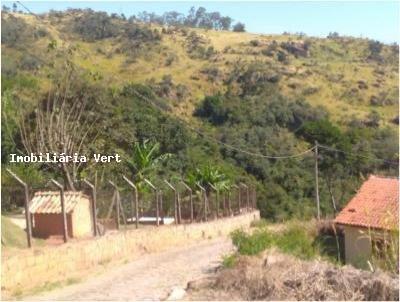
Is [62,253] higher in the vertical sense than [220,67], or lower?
lower

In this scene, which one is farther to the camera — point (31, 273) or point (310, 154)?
point (310, 154)

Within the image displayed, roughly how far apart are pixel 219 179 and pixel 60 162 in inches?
420

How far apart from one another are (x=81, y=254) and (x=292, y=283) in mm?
5756

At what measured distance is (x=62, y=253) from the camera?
12.4 m

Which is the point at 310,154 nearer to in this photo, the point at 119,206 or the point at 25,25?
the point at 119,206

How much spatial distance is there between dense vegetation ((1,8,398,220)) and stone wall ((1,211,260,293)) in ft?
9.04

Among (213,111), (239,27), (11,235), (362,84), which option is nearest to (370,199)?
(11,235)

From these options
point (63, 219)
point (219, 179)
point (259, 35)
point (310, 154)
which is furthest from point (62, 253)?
point (259, 35)

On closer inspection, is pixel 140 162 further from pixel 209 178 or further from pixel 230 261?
pixel 230 261

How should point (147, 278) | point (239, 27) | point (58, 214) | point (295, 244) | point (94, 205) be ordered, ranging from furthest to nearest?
point (239, 27) < point (295, 244) < point (94, 205) < point (58, 214) < point (147, 278)

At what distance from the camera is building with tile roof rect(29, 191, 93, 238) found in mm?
13227

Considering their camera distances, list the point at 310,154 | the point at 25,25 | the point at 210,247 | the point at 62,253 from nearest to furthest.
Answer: the point at 62,253 < the point at 210,247 < the point at 310,154 < the point at 25,25

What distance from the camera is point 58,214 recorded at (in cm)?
1325

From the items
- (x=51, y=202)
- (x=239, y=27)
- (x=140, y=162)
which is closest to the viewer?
(x=51, y=202)
